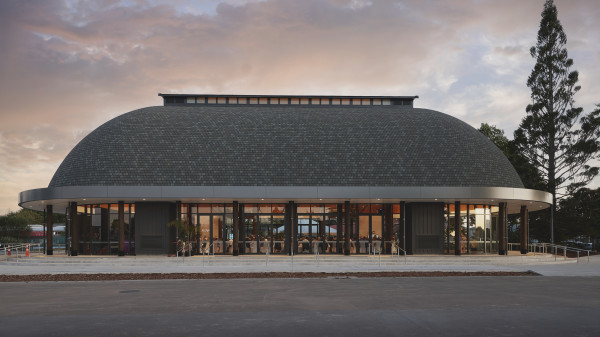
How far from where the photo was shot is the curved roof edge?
3134 cm

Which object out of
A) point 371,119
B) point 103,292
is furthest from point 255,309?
point 371,119

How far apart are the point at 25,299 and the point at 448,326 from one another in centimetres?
1137

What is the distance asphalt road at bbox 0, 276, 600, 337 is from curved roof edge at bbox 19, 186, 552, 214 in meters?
10.9

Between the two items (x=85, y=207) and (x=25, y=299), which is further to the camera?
(x=85, y=207)

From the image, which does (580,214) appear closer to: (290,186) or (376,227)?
(376,227)

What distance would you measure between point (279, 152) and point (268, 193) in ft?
12.7

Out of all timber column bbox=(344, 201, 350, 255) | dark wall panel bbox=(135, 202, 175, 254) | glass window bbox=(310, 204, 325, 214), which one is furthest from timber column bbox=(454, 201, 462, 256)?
dark wall panel bbox=(135, 202, 175, 254)

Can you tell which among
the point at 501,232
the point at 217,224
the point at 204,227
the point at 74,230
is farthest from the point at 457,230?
the point at 74,230

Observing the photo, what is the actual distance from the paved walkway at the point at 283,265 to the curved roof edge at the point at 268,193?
131 inches

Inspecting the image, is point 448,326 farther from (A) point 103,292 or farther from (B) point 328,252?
(B) point 328,252

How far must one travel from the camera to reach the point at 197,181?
109 ft

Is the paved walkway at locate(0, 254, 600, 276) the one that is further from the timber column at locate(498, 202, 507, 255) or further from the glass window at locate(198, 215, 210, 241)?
the glass window at locate(198, 215, 210, 241)

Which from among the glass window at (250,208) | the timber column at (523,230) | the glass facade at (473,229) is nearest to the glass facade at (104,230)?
the glass window at (250,208)

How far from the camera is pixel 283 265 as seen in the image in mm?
28156
